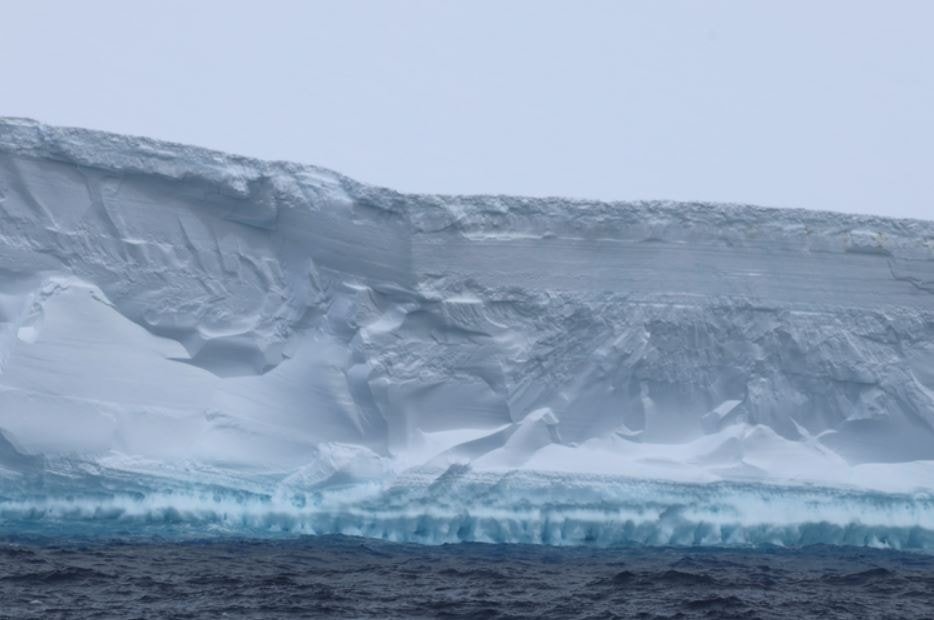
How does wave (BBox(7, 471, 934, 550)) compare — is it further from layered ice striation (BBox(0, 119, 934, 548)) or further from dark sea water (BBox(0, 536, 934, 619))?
dark sea water (BBox(0, 536, 934, 619))

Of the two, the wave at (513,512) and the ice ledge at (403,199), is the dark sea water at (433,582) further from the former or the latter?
the ice ledge at (403,199)

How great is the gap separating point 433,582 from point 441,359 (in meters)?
2.28

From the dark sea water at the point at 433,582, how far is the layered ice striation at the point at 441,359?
38 centimetres

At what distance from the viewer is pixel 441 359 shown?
8141mm

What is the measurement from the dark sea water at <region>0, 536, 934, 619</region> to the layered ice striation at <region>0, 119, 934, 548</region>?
38 centimetres

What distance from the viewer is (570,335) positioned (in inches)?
327

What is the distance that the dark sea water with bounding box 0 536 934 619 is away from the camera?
5293 mm

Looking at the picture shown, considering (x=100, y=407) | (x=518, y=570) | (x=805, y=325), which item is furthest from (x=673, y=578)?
(x=100, y=407)

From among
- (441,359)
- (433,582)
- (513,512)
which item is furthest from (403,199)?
(433,582)

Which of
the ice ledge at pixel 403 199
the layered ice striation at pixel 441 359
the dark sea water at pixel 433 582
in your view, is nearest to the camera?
the dark sea water at pixel 433 582

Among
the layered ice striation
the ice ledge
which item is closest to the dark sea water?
the layered ice striation

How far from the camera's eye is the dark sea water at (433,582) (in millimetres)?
5293

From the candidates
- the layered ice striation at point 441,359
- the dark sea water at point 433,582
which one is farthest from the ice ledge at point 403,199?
the dark sea water at point 433,582

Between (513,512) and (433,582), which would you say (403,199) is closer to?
(513,512)
